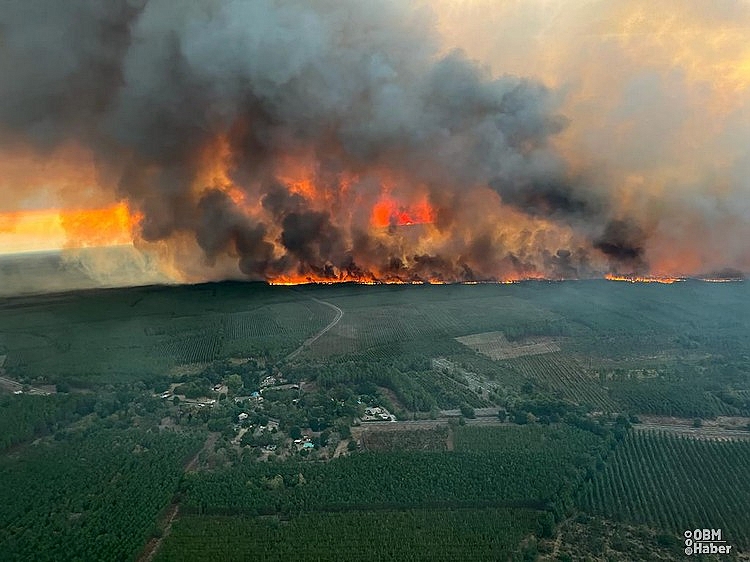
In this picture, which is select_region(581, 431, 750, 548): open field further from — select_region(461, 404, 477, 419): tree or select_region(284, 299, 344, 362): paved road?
select_region(284, 299, 344, 362): paved road

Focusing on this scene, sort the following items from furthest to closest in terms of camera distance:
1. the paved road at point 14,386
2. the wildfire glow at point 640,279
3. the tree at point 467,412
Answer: the wildfire glow at point 640,279 < the paved road at point 14,386 < the tree at point 467,412

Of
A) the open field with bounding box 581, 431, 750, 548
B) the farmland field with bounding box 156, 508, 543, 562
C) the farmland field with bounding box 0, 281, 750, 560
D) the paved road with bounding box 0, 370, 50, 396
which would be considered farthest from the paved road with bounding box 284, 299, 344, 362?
the open field with bounding box 581, 431, 750, 548

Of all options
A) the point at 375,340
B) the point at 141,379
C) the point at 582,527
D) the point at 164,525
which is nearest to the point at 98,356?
the point at 141,379

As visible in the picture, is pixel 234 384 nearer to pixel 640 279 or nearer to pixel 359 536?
pixel 359 536

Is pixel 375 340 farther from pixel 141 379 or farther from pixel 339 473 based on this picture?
pixel 339 473

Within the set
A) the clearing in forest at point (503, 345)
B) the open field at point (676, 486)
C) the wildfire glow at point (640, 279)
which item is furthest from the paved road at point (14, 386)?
the wildfire glow at point (640, 279)

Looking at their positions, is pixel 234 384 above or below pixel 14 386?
above

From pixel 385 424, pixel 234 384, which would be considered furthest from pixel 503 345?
pixel 234 384

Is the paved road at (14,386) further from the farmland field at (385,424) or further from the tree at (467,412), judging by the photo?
the tree at (467,412)
